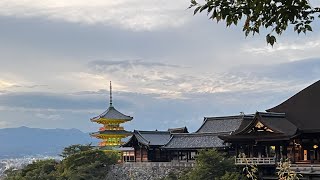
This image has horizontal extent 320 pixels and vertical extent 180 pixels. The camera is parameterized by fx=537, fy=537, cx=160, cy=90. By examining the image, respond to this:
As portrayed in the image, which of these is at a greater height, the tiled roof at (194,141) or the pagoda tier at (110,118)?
the pagoda tier at (110,118)

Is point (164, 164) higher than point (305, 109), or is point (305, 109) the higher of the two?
point (305, 109)

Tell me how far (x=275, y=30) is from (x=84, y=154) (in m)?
40.3

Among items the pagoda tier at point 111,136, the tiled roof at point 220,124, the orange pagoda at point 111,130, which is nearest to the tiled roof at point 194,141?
the tiled roof at point 220,124

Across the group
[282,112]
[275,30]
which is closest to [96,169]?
[282,112]

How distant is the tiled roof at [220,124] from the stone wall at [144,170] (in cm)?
651

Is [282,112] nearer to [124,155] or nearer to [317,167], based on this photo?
[317,167]

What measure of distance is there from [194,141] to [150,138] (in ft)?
23.8

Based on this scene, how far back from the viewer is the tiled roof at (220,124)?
48.7 meters

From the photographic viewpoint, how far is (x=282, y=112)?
128ft

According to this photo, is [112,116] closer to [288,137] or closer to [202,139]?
[202,139]

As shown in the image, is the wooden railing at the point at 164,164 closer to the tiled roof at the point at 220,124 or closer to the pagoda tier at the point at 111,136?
the tiled roof at the point at 220,124

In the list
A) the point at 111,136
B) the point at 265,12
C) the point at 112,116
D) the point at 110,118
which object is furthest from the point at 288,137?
the point at 112,116

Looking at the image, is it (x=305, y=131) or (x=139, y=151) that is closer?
(x=305, y=131)

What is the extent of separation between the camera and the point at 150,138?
53.4 m
